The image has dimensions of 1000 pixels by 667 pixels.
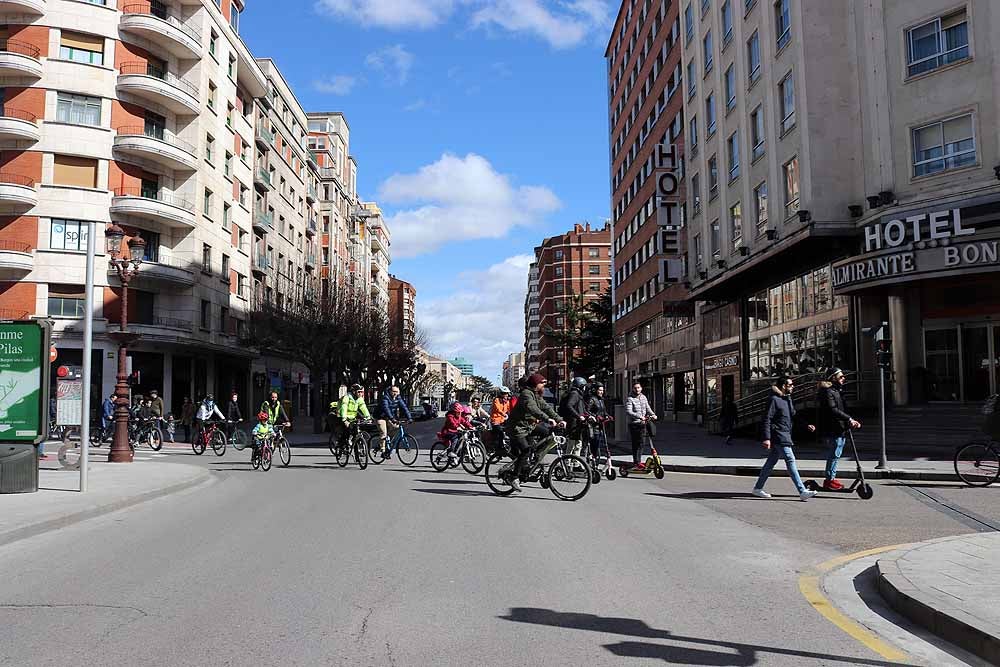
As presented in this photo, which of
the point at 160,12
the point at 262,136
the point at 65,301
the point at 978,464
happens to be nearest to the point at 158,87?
the point at 160,12

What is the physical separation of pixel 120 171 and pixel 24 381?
29.5m

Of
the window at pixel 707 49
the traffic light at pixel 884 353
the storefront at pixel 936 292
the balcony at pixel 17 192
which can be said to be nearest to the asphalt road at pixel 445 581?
the traffic light at pixel 884 353

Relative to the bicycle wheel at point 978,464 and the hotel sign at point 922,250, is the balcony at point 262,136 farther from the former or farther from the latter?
the bicycle wheel at point 978,464

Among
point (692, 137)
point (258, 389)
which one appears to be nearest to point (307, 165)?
point (258, 389)

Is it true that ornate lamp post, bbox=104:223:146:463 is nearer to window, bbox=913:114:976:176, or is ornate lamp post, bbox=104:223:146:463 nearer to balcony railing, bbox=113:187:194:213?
window, bbox=913:114:976:176

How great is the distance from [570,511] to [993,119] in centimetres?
1688

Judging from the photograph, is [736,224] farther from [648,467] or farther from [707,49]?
[648,467]

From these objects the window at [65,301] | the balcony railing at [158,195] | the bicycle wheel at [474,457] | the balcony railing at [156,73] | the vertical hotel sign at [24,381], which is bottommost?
the bicycle wheel at [474,457]

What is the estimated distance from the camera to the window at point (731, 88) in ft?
103

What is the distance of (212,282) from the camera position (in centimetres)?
4469

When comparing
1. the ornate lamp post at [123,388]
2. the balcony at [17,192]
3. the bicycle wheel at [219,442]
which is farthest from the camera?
the balcony at [17,192]

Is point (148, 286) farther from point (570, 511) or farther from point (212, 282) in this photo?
point (570, 511)

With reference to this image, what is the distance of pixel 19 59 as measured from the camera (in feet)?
118

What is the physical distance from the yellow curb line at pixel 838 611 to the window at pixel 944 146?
55.5ft
